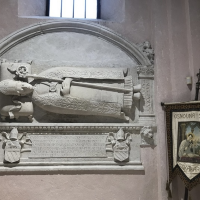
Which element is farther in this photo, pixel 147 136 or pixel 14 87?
pixel 147 136

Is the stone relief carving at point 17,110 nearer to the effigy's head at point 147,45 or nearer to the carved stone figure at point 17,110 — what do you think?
the carved stone figure at point 17,110

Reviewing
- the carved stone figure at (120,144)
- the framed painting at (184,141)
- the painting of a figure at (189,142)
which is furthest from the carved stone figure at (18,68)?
the painting of a figure at (189,142)

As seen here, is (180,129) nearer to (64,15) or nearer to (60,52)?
(60,52)

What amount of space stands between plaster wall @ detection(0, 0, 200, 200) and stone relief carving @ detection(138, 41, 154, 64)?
0.25ft

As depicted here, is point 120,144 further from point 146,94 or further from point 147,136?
point 146,94

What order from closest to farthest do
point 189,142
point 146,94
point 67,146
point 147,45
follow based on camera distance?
1. point 189,142
2. point 67,146
3. point 146,94
4. point 147,45

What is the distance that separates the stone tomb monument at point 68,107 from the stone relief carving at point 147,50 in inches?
0.6

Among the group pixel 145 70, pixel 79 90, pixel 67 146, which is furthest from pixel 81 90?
pixel 145 70

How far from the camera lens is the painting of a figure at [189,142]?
3.34 meters

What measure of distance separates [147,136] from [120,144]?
1.23ft

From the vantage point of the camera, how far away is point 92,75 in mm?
3668

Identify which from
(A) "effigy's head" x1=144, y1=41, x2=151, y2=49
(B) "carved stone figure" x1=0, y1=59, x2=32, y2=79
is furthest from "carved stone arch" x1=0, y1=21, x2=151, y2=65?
(B) "carved stone figure" x1=0, y1=59, x2=32, y2=79

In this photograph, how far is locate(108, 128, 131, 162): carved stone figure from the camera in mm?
3537

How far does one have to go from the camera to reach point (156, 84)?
383 centimetres
